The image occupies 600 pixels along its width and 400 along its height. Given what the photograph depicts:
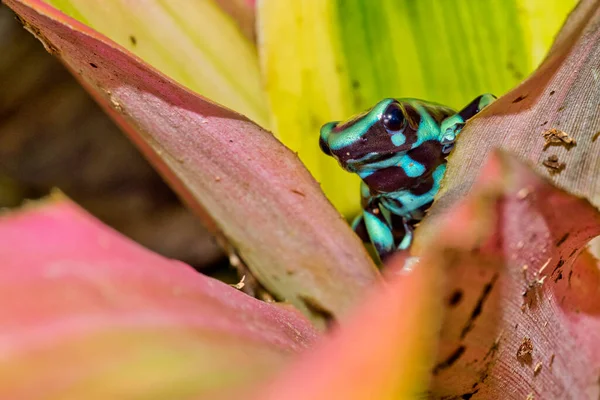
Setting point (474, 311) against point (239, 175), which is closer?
point (474, 311)

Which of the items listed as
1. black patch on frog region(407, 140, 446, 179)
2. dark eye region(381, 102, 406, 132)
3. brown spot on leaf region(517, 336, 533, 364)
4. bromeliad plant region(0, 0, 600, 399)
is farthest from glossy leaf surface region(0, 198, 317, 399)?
black patch on frog region(407, 140, 446, 179)

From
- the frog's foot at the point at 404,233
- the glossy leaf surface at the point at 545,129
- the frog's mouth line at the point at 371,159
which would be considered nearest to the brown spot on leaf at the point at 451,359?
the glossy leaf surface at the point at 545,129

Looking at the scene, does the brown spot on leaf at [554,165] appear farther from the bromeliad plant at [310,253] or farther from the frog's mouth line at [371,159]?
the frog's mouth line at [371,159]

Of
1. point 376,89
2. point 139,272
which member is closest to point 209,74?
point 376,89

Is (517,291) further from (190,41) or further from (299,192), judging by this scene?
(190,41)

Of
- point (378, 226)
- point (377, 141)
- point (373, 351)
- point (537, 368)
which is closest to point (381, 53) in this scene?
point (377, 141)

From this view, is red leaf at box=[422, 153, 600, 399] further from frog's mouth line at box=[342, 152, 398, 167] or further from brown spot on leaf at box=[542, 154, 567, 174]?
frog's mouth line at box=[342, 152, 398, 167]

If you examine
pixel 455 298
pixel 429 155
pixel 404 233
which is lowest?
pixel 404 233
